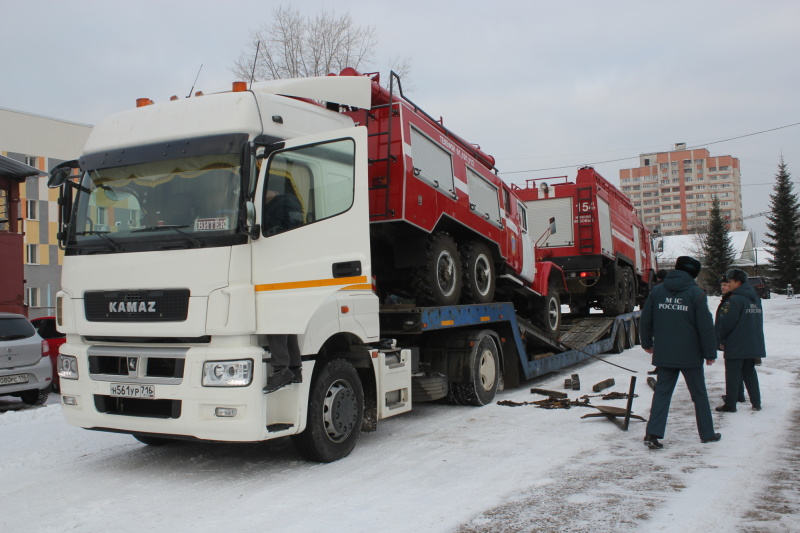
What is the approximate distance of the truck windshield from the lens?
5.31 meters

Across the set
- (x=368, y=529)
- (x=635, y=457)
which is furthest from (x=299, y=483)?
(x=635, y=457)

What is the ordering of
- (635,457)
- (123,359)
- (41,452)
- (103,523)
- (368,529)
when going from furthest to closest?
1. (41,452)
2. (635,457)
3. (123,359)
4. (103,523)
5. (368,529)

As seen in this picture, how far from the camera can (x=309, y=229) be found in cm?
576

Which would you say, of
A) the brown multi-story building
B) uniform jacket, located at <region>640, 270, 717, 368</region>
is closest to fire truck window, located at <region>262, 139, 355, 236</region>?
uniform jacket, located at <region>640, 270, 717, 368</region>

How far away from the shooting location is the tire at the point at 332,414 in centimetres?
573

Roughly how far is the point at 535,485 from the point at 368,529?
148 centimetres

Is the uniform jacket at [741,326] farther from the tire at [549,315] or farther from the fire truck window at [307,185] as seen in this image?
the fire truck window at [307,185]

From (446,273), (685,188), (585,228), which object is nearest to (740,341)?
(446,273)

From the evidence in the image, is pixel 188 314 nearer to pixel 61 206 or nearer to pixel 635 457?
pixel 61 206

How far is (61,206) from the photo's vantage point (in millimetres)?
5957

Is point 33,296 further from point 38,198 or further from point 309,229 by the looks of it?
point 309,229

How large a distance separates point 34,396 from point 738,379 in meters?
9.62

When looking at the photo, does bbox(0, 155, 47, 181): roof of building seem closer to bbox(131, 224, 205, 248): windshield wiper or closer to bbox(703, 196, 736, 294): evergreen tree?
bbox(131, 224, 205, 248): windshield wiper

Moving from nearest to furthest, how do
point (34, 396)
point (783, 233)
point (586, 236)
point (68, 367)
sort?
point (68, 367), point (34, 396), point (586, 236), point (783, 233)
